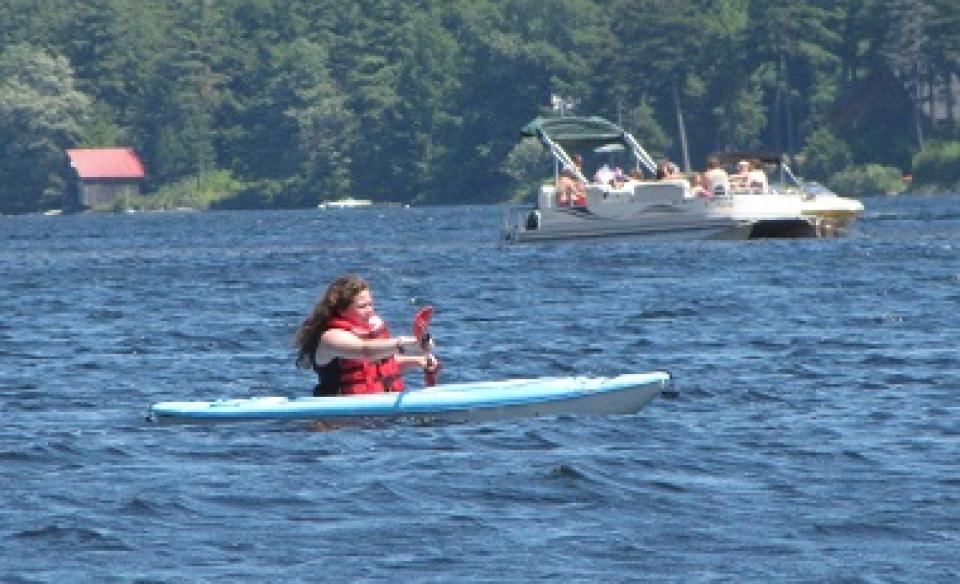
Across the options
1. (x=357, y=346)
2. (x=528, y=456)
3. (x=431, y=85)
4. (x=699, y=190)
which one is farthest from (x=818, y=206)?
(x=431, y=85)

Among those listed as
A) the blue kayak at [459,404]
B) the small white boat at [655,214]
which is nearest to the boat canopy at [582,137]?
the small white boat at [655,214]

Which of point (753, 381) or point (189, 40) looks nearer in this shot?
point (753, 381)

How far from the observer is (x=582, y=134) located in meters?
63.7

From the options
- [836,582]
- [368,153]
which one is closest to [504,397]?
[836,582]

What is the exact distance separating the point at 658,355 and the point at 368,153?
134m

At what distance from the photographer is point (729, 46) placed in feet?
455

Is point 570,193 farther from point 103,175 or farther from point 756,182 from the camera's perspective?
point 103,175

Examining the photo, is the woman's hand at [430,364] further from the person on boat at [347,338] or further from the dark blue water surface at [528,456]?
the dark blue water surface at [528,456]

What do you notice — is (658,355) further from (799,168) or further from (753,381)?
(799,168)

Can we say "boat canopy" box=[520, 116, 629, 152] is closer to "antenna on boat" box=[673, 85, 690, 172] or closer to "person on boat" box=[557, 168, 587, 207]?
"person on boat" box=[557, 168, 587, 207]

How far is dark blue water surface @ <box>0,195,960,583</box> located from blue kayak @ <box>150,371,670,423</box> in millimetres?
142

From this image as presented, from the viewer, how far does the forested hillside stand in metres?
132

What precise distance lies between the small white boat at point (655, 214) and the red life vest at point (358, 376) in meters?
33.4

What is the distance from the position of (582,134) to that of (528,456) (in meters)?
44.5
